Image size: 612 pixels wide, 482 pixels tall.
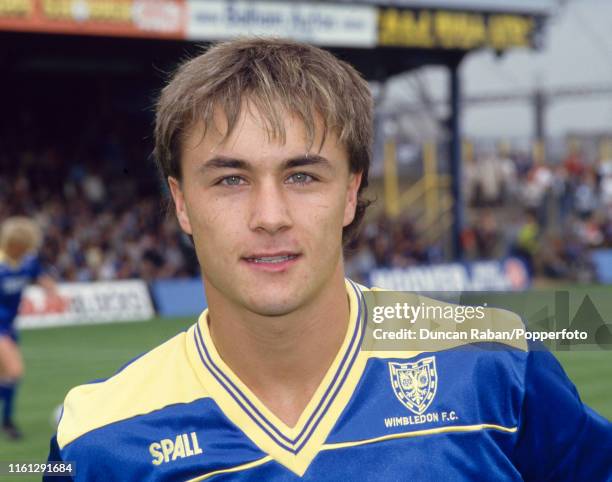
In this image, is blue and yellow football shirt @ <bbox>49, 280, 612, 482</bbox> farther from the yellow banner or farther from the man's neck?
the yellow banner

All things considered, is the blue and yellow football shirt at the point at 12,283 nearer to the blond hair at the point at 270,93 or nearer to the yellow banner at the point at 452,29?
the blond hair at the point at 270,93

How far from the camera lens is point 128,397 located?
2666mm

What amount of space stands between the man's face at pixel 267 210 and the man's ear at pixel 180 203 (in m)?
0.16

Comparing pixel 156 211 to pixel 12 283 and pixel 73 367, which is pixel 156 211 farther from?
pixel 12 283

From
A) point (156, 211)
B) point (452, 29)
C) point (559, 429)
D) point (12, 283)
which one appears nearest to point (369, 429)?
point (559, 429)

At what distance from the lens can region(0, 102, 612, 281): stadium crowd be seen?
2238 centimetres

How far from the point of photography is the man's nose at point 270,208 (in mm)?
2379

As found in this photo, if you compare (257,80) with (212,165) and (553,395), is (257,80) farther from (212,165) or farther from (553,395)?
(553,395)

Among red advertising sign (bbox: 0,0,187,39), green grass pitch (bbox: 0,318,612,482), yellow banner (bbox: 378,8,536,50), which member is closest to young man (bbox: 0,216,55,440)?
green grass pitch (bbox: 0,318,612,482)

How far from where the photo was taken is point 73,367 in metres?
12.8

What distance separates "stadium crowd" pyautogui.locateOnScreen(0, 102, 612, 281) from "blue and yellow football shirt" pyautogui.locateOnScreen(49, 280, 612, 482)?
18.2 metres

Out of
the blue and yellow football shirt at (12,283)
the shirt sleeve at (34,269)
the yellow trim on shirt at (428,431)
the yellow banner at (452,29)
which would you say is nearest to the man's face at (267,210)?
the yellow trim on shirt at (428,431)

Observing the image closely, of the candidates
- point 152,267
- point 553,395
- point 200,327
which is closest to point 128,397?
point 200,327

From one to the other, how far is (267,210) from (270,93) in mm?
286
